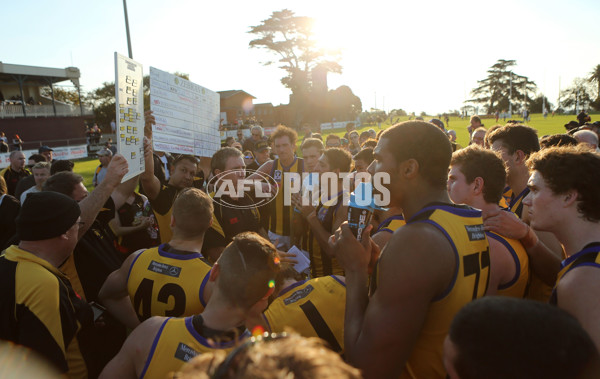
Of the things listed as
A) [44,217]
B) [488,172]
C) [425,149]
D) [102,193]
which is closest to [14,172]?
[102,193]

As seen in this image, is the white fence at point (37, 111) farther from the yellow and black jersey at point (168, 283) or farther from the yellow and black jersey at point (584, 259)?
the yellow and black jersey at point (584, 259)

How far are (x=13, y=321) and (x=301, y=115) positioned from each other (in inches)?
2187

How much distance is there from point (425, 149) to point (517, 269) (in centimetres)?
104

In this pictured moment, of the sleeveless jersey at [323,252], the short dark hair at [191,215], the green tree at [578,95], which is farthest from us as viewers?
the green tree at [578,95]

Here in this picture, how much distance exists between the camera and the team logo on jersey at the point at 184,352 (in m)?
1.91

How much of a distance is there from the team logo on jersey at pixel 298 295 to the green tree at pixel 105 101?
174 feet

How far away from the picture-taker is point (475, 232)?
75.8 inches

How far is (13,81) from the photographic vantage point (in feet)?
146

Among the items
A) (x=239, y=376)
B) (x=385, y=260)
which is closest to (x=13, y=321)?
Result: (x=239, y=376)

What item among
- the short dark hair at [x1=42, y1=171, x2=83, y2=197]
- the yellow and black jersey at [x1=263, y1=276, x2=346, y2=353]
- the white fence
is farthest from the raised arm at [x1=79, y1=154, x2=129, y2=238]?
the white fence

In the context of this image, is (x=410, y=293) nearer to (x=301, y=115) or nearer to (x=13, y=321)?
(x=13, y=321)

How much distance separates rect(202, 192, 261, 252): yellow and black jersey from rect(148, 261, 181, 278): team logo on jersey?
1.42 meters

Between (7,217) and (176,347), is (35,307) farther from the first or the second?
(7,217)

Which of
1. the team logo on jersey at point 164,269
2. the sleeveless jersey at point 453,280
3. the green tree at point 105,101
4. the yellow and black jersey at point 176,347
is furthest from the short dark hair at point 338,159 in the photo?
the green tree at point 105,101
